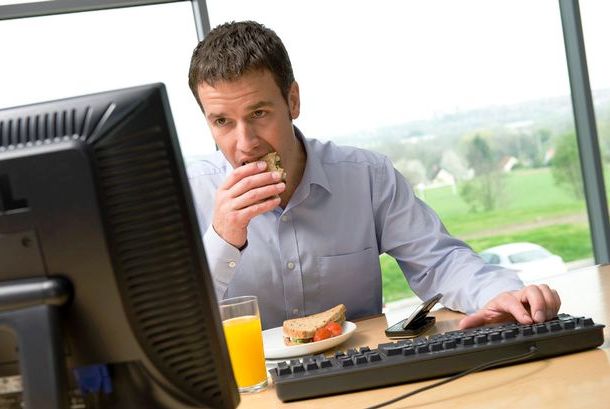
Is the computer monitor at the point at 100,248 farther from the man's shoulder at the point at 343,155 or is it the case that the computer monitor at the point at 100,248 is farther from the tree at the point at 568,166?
the tree at the point at 568,166

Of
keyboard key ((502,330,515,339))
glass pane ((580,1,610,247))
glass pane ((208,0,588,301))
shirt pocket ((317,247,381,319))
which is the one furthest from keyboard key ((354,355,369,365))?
glass pane ((580,1,610,247))

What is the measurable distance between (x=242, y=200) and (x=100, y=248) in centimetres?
93

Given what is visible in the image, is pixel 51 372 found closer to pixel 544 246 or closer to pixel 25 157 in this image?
pixel 25 157

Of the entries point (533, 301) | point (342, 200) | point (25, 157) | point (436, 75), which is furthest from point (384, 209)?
point (436, 75)

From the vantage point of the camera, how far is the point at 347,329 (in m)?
1.73

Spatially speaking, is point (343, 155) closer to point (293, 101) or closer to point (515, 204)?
point (293, 101)

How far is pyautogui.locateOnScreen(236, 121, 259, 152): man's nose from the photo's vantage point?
196 centimetres

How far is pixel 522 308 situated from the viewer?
59.2 inches

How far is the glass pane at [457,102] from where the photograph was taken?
11.7 feet

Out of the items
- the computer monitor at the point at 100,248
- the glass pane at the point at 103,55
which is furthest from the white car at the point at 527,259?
the computer monitor at the point at 100,248

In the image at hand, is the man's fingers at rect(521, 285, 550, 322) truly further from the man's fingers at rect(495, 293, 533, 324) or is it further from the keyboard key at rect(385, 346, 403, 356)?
the keyboard key at rect(385, 346, 403, 356)

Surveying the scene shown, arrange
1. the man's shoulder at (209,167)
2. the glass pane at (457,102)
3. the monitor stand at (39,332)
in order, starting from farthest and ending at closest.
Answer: the glass pane at (457,102) → the man's shoulder at (209,167) → the monitor stand at (39,332)

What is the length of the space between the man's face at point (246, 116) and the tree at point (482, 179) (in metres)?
1.95

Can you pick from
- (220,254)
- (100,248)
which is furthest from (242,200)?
(100,248)
